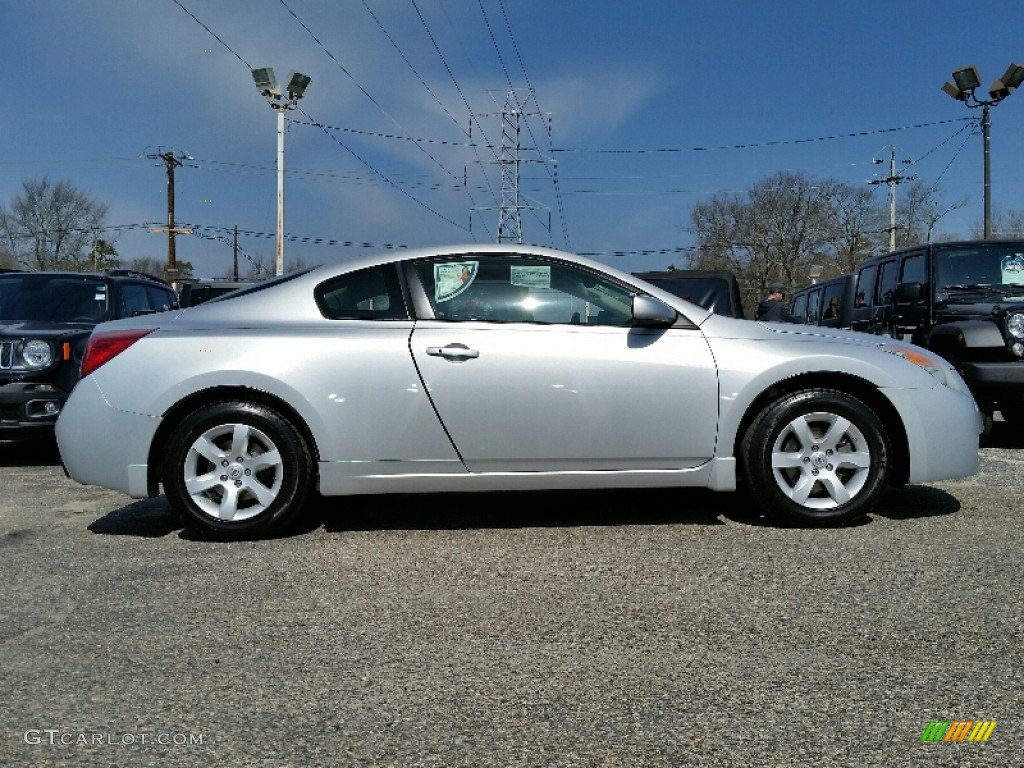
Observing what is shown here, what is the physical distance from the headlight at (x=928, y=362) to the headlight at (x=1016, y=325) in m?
2.63

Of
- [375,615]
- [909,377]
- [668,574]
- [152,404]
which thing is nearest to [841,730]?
[668,574]

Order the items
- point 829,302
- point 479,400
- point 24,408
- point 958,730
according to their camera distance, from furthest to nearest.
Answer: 1. point 829,302
2. point 24,408
3. point 479,400
4. point 958,730

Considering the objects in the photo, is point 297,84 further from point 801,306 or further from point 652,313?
point 652,313

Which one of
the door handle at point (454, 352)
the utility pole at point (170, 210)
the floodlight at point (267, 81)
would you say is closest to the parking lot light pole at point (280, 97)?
the floodlight at point (267, 81)

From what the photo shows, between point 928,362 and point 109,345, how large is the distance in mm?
4307

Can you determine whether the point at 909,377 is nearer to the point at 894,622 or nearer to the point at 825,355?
the point at 825,355

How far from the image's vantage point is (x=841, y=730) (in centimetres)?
234

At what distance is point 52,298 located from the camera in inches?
317

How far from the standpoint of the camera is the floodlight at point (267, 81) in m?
33.0

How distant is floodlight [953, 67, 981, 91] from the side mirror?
906 inches

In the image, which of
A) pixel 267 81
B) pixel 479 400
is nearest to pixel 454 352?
pixel 479 400

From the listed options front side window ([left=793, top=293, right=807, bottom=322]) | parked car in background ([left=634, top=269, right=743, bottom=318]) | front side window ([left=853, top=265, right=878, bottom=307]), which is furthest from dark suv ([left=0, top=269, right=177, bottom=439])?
front side window ([left=793, top=293, right=807, bottom=322])

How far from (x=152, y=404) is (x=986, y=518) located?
14.5 feet

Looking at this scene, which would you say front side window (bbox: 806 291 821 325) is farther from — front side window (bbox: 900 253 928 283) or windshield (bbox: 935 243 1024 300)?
windshield (bbox: 935 243 1024 300)
